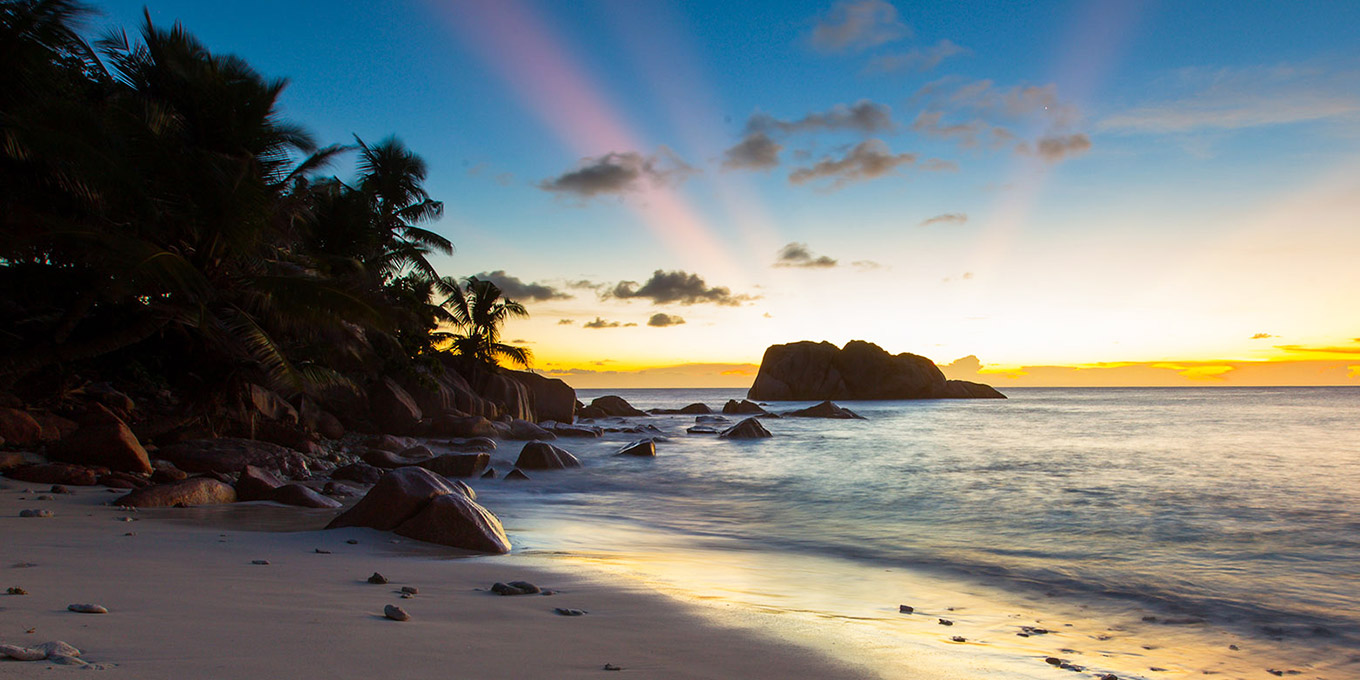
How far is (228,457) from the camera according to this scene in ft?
37.0

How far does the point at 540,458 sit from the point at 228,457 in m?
6.79

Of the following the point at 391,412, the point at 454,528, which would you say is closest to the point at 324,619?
the point at 454,528

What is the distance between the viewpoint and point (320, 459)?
1452cm

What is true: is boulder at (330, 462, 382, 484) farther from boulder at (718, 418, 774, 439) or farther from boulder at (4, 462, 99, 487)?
boulder at (718, 418, 774, 439)

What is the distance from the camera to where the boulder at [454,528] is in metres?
6.46

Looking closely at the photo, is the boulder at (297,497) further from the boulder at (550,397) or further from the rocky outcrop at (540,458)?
the boulder at (550,397)

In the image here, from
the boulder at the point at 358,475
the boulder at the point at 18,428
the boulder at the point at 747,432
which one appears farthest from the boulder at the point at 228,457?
the boulder at the point at 747,432

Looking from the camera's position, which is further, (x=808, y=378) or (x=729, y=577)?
(x=808, y=378)

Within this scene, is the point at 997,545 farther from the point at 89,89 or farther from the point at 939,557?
the point at 89,89

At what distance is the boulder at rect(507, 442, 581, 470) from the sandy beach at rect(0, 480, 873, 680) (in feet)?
35.8

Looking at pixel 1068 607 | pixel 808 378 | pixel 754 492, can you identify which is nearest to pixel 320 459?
pixel 754 492

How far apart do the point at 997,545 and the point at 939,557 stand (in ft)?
4.08

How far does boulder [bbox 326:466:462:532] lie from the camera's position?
6.90 meters

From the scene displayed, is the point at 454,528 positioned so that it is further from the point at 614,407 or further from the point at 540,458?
the point at 614,407
